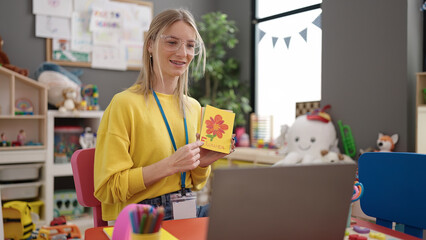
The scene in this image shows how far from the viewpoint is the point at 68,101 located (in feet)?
10.8

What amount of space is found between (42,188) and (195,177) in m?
2.38

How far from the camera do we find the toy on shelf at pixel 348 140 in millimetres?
2771

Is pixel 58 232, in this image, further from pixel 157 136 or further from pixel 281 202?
pixel 281 202

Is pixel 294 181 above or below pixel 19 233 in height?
above

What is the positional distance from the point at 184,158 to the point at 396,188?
2.35ft

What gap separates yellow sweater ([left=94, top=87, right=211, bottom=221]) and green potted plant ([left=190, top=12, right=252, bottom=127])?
8.21 ft

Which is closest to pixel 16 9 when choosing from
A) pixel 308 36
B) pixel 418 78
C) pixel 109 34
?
pixel 109 34

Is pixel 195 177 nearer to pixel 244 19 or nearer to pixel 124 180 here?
pixel 124 180

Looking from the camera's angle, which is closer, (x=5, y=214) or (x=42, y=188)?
(x=5, y=214)

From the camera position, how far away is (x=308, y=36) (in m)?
3.59

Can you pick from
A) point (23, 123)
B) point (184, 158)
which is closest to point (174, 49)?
point (184, 158)

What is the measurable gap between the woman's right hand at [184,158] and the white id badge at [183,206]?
17 cm

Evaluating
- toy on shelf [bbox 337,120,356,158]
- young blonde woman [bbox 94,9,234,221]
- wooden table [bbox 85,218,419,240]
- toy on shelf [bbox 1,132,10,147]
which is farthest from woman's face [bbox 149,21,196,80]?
toy on shelf [bbox 1,132,10,147]

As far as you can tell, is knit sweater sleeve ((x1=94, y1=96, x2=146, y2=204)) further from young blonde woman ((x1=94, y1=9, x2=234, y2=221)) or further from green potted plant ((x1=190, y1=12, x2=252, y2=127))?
green potted plant ((x1=190, y1=12, x2=252, y2=127))
